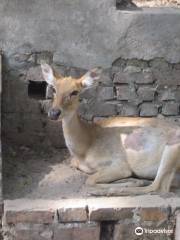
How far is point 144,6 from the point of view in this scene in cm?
823

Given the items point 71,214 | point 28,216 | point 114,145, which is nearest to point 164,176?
point 114,145

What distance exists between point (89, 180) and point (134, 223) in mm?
787

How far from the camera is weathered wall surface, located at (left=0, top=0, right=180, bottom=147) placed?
7500 mm

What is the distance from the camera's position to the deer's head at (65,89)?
21.9 ft

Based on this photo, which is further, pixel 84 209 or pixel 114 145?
pixel 114 145

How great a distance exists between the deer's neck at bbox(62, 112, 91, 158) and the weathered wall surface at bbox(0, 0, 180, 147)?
0.86 meters

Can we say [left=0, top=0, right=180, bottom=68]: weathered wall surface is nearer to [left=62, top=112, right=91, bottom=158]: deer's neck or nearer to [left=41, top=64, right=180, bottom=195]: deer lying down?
[left=41, top=64, right=180, bottom=195]: deer lying down

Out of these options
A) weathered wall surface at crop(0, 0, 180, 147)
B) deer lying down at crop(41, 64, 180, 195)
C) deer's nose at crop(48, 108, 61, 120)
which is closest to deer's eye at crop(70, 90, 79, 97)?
deer lying down at crop(41, 64, 180, 195)

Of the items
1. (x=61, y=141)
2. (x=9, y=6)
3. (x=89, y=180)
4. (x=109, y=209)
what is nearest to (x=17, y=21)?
(x=9, y=6)

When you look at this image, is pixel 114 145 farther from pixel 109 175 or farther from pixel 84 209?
pixel 84 209

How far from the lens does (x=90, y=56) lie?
7609 millimetres

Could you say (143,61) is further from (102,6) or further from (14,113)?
(14,113)

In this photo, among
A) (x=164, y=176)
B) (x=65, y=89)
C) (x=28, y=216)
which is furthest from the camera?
(x=65, y=89)

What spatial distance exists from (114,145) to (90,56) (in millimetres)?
1160
